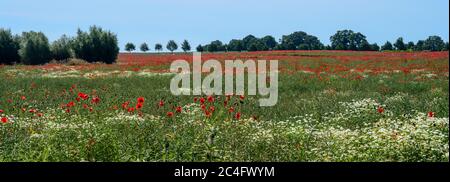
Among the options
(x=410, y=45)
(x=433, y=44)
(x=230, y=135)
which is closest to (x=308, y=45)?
(x=410, y=45)

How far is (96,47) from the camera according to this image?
66.8m

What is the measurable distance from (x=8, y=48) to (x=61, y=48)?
644 centimetres

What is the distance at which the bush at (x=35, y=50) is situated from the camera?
211ft

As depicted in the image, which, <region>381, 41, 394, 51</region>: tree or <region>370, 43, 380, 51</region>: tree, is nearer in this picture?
<region>370, 43, 380, 51</region>: tree

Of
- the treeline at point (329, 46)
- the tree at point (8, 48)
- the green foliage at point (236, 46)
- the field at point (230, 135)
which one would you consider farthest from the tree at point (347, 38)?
the field at point (230, 135)

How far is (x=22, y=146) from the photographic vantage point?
873 cm

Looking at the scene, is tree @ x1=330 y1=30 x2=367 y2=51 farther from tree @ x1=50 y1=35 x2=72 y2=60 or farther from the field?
the field

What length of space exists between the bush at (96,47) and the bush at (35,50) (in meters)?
3.59

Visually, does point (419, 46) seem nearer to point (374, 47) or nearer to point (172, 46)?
point (374, 47)

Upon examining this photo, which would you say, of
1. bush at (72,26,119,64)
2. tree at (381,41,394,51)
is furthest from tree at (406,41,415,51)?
bush at (72,26,119,64)

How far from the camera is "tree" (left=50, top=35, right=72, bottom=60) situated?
2625 inches

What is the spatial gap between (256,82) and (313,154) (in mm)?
15834
